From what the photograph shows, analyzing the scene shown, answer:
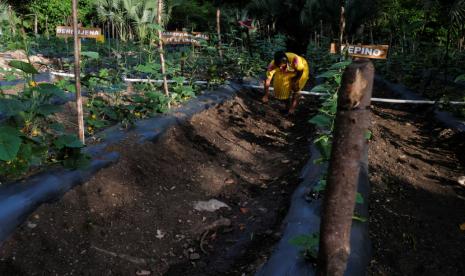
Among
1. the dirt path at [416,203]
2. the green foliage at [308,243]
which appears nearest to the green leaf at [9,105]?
the green foliage at [308,243]

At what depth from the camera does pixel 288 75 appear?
6797 mm

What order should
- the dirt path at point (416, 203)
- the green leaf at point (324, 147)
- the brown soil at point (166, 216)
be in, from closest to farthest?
1. the brown soil at point (166, 216)
2. the dirt path at point (416, 203)
3. the green leaf at point (324, 147)

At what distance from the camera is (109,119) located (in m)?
4.67

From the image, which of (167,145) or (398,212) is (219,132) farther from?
(398,212)

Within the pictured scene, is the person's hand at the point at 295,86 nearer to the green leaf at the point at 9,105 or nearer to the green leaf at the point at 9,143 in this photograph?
the green leaf at the point at 9,105

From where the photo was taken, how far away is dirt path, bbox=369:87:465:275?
2.45m

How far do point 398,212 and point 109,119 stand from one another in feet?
10.2

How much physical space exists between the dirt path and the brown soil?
70 centimetres

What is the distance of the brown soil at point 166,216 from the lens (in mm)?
2346

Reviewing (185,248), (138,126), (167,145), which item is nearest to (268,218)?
(185,248)

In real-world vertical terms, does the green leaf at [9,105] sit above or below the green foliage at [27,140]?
above

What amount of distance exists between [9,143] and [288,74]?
5.11 meters

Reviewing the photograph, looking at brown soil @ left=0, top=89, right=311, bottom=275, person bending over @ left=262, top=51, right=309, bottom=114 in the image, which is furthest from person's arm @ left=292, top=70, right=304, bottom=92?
brown soil @ left=0, top=89, right=311, bottom=275

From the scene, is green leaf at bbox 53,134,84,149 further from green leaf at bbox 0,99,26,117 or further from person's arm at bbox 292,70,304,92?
person's arm at bbox 292,70,304,92
